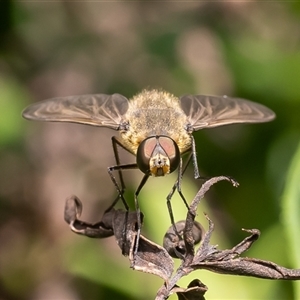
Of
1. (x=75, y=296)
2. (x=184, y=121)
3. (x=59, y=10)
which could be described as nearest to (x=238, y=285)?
(x=184, y=121)

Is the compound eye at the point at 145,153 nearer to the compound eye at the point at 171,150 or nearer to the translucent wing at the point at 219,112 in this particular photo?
the compound eye at the point at 171,150

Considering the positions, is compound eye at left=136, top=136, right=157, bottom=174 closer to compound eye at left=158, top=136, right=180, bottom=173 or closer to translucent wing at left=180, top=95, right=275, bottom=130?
compound eye at left=158, top=136, right=180, bottom=173

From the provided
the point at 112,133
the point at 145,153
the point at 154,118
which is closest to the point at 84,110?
the point at 154,118

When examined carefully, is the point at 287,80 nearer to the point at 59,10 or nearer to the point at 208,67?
the point at 208,67

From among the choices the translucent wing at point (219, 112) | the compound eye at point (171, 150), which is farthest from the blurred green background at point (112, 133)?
the compound eye at point (171, 150)

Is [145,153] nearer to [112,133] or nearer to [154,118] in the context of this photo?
[154,118]

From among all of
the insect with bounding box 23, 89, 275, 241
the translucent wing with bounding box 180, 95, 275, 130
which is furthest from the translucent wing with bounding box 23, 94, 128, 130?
the translucent wing with bounding box 180, 95, 275, 130
